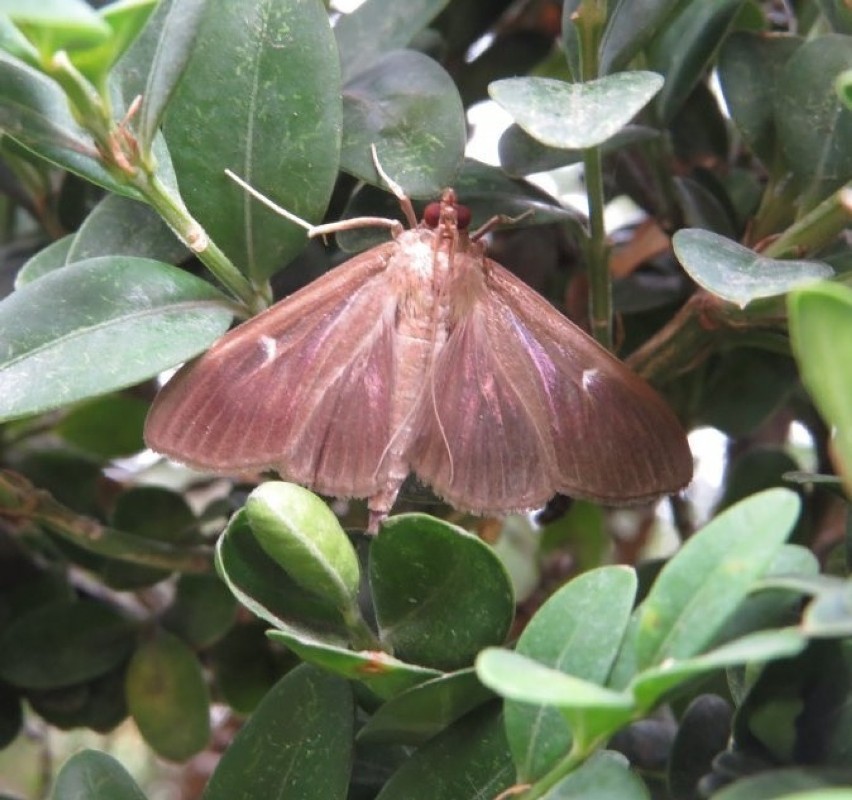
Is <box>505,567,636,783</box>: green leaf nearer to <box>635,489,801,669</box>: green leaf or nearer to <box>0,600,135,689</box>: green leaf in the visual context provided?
<box>635,489,801,669</box>: green leaf

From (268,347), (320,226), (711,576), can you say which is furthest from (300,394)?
(711,576)

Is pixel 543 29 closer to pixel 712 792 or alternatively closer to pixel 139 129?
pixel 139 129

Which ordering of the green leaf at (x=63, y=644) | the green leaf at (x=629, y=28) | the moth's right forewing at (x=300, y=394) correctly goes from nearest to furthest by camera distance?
the green leaf at (x=629, y=28), the moth's right forewing at (x=300, y=394), the green leaf at (x=63, y=644)

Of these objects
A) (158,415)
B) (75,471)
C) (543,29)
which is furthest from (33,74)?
(543,29)

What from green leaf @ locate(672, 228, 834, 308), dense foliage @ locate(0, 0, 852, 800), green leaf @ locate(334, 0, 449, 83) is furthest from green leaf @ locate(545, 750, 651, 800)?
green leaf @ locate(334, 0, 449, 83)

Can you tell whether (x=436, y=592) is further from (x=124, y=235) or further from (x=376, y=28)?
(x=376, y=28)

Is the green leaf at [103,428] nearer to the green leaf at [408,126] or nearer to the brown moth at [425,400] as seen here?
the brown moth at [425,400]

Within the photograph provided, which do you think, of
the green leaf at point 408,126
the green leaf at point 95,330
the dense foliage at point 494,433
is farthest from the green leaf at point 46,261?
the green leaf at point 408,126
